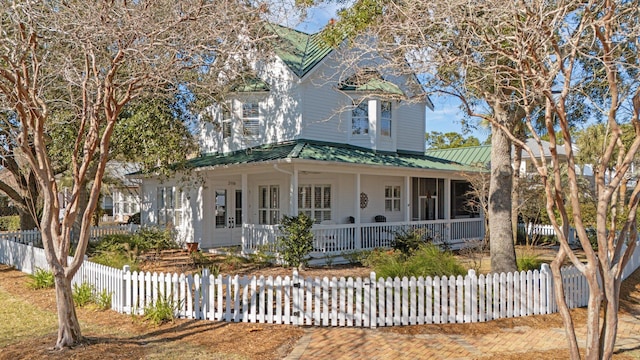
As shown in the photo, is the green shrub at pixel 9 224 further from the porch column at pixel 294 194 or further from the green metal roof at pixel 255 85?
the porch column at pixel 294 194

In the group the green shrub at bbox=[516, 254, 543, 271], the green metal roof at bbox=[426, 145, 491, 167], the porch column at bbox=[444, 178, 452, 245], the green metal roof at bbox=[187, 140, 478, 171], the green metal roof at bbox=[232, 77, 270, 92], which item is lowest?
the green shrub at bbox=[516, 254, 543, 271]

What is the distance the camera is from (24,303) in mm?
9812

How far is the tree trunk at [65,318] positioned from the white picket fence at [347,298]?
1.68 meters

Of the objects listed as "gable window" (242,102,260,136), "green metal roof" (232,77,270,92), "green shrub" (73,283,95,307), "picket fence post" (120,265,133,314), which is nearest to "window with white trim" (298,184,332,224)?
"gable window" (242,102,260,136)

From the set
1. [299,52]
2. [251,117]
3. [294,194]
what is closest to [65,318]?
[294,194]

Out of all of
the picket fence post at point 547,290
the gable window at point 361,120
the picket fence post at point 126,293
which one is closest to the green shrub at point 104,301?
the picket fence post at point 126,293

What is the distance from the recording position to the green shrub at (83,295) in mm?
9305

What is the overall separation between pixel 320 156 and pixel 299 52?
5.75 m

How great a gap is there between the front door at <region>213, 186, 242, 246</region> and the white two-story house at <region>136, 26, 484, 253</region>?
41 millimetres

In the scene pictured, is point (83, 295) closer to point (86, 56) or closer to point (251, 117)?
point (86, 56)

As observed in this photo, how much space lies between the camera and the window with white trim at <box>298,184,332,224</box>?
1653 cm

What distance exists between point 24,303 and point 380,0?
401 inches

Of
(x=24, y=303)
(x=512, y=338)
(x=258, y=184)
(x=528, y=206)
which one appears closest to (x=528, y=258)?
(x=512, y=338)

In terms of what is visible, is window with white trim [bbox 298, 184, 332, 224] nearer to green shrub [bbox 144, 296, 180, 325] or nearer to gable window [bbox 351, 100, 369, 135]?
gable window [bbox 351, 100, 369, 135]
